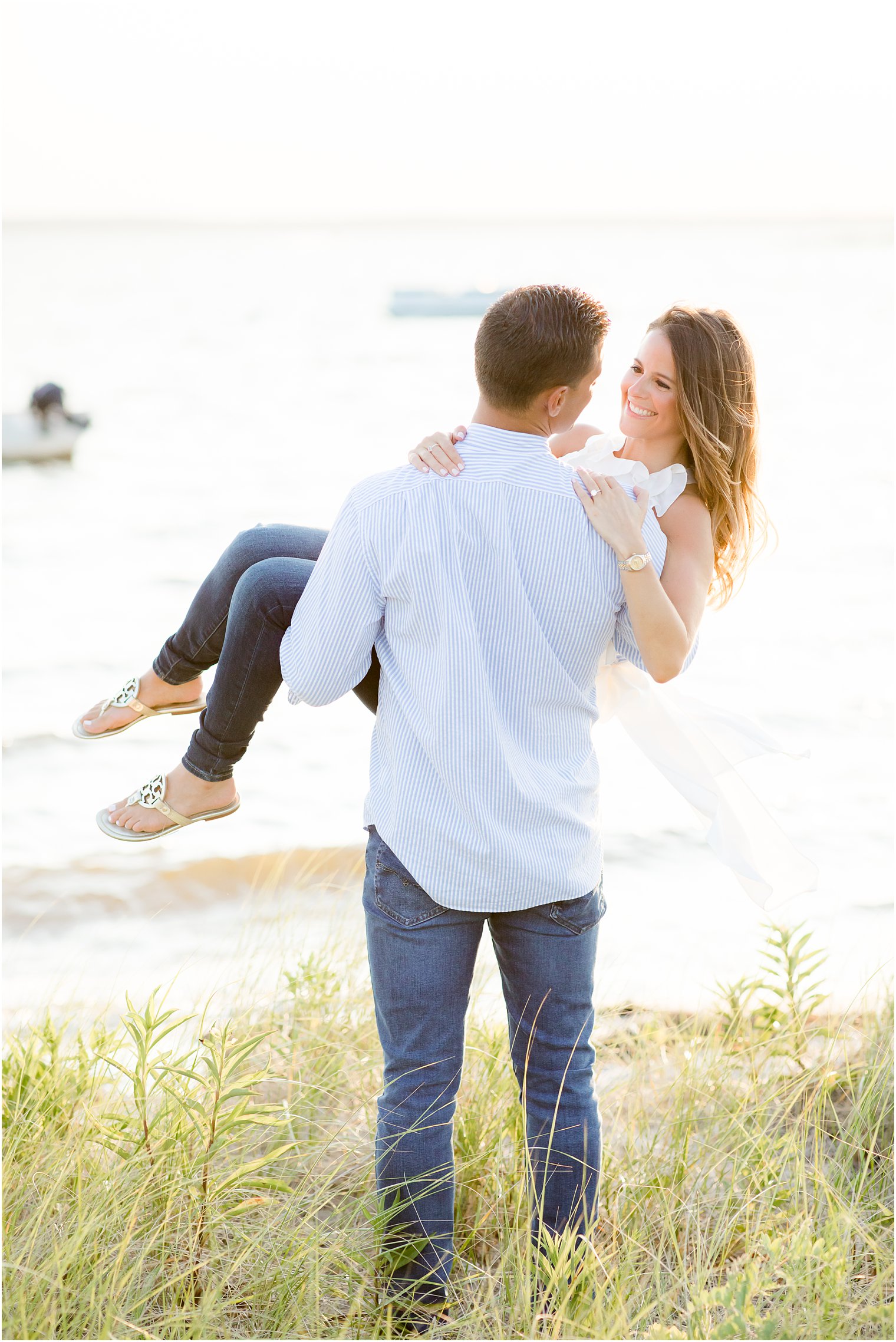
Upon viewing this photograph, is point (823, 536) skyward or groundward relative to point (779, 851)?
groundward

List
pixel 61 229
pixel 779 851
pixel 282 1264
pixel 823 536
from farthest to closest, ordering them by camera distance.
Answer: pixel 61 229 < pixel 823 536 < pixel 779 851 < pixel 282 1264

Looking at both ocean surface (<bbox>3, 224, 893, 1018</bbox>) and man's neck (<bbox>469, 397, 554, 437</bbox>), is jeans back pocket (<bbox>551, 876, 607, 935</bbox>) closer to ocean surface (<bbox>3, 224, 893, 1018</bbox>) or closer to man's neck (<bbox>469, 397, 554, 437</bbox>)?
ocean surface (<bbox>3, 224, 893, 1018</bbox>)

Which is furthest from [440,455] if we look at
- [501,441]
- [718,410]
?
[718,410]

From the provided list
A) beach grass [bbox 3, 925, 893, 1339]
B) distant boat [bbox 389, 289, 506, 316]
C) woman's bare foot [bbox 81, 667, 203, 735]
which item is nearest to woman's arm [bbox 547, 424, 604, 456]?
woman's bare foot [bbox 81, 667, 203, 735]

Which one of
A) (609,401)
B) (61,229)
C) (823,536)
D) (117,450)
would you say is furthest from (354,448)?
(61,229)

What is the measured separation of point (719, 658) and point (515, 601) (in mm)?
7168

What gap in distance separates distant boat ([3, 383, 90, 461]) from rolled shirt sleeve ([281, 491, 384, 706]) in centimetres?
1599

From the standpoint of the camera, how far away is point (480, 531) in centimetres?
184

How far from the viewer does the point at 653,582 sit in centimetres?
187

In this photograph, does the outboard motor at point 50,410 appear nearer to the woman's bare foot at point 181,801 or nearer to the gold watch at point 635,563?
the woman's bare foot at point 181,801

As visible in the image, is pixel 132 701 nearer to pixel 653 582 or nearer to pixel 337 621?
pixel 337 621

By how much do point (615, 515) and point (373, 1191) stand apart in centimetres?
152

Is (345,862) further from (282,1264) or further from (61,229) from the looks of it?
(61,229)

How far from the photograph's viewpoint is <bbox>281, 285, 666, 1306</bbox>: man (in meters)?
1.85
